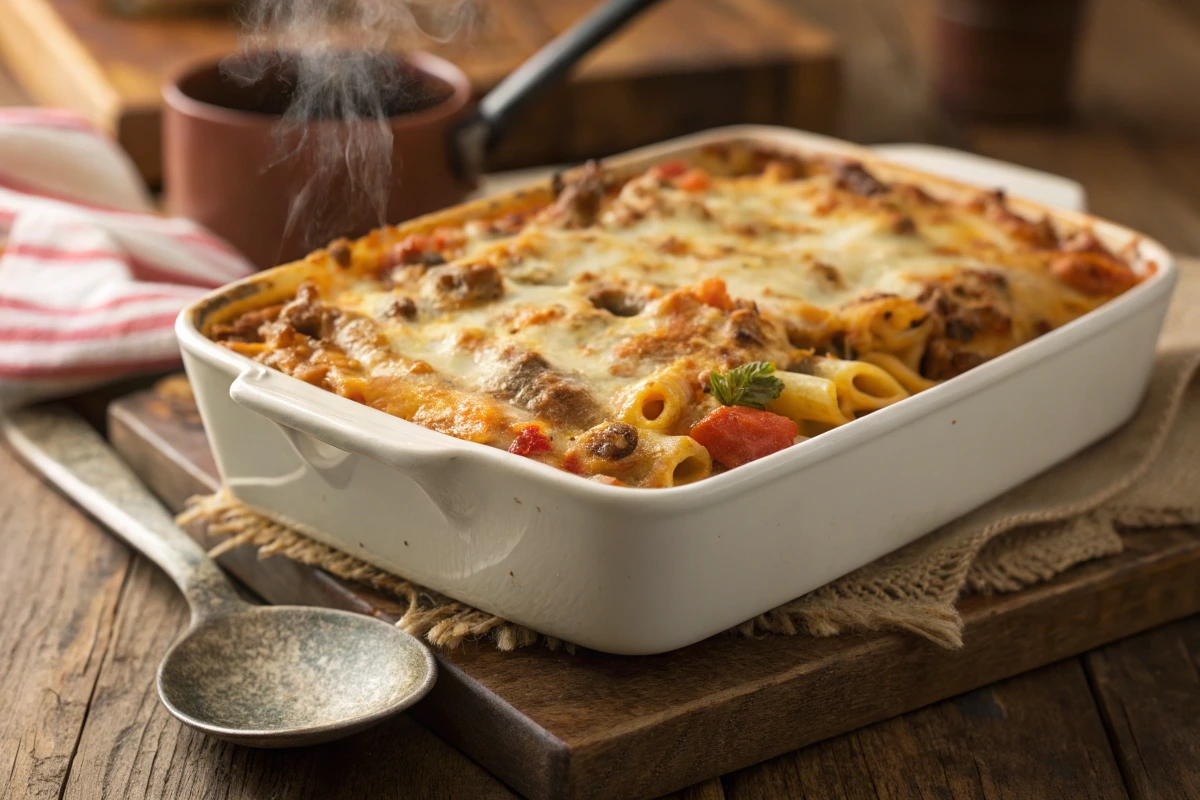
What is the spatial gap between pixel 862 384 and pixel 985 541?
0.86 ft

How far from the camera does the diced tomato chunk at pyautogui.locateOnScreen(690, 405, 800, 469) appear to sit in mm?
1688

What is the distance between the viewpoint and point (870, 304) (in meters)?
2.00

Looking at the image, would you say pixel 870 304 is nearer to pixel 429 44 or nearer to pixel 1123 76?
pixel 429 44

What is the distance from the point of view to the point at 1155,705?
6.02 feet

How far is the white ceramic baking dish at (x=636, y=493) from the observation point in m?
1.53

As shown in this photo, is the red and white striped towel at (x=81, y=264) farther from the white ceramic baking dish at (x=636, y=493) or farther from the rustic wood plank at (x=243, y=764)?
the rustic wood plank at (x=243, y=764)

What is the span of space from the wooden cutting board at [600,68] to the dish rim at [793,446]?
45.2 inches

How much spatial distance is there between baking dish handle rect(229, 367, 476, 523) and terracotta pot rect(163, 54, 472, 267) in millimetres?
718

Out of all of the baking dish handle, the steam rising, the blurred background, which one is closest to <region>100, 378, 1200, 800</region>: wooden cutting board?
the baking dish handle

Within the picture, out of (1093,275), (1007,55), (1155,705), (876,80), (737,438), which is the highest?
(737,438)

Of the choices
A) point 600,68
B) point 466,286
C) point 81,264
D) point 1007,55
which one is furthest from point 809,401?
point 1007,55

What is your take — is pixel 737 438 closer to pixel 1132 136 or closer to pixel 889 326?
pixel 889 326

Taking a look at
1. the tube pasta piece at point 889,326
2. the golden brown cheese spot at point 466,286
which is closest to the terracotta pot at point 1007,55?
the tube pasta piece at point 889,326

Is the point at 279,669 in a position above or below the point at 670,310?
below
